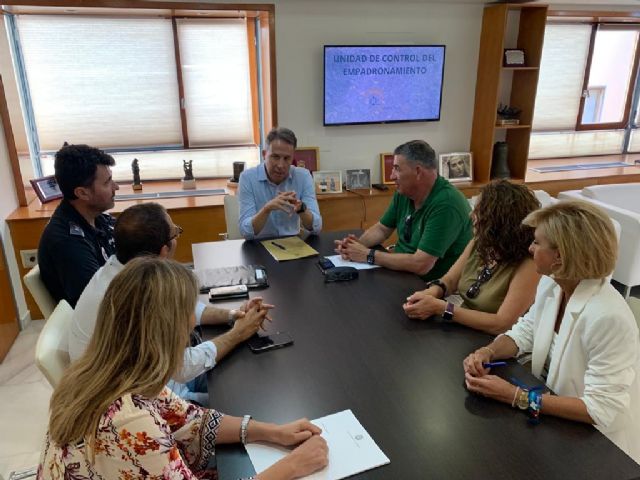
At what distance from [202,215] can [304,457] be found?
2.67 m

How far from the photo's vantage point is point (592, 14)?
172 inches

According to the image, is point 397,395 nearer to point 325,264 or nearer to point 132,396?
point 132,396

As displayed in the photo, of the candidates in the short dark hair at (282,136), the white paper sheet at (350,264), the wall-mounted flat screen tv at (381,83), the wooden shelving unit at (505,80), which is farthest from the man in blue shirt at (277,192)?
the wooden shelving unit at (505,80)

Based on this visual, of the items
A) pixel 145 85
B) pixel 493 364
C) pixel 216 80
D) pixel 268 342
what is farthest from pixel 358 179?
pixel 493 364

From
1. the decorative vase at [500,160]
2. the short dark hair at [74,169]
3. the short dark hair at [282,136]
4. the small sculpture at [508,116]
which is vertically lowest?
the decorative vase at [500,160]

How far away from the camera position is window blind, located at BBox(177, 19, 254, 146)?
3793 millimetres

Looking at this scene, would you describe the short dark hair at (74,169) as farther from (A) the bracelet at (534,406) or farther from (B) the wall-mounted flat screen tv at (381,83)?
(B) the wall-mounted flat screen tv at (381,83)

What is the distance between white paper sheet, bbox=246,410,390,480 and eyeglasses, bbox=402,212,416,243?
1.40 metres

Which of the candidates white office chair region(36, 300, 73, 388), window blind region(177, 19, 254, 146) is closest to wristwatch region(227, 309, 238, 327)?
white office chair region(36, 300, 73, 388)

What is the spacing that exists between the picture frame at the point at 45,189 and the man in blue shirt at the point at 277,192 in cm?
154

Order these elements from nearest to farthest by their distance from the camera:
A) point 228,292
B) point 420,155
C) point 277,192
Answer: point 228,292, point 420,155, point 277,192

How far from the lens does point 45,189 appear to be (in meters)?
3.47

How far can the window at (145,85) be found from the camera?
356cm

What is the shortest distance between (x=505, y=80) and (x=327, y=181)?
189 cm
